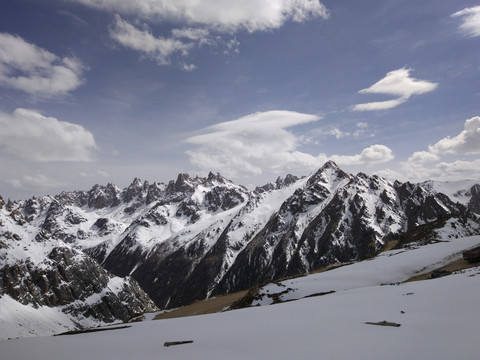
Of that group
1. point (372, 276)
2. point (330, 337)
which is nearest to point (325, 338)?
point (330, 337)

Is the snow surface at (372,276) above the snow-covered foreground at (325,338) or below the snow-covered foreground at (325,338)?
below

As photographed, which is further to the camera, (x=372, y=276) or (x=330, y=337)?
(x=372, y=276)

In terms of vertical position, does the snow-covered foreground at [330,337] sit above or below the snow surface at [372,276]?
above

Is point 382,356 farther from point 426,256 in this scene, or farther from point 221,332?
point 426,256

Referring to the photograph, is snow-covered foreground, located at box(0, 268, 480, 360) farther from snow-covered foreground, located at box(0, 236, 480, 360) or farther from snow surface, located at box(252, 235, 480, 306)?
snow surface, located at box(252, 235, 480, 306)

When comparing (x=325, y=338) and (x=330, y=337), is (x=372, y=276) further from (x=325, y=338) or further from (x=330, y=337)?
(x=325, y=338)

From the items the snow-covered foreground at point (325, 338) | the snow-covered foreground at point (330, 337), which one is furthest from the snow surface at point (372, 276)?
the snow-covered foreground at point (325, 338)

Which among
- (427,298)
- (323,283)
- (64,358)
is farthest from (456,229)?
(64,358)

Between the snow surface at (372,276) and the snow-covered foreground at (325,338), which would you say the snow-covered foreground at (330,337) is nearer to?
the snow-covered foreground at (325,338)

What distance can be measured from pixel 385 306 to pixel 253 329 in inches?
232

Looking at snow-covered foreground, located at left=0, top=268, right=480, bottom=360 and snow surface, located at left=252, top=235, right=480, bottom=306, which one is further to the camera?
snow surface, located at left=252, top=235, right=480, bottom=306

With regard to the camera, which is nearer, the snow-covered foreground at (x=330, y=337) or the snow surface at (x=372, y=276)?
the snow-covered foreground at (x=330, y=337)

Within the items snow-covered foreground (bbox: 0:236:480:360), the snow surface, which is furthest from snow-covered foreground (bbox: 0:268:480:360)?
the snow surface

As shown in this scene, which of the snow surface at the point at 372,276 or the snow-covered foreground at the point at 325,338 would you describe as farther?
the snow surface at the point at 372,276
